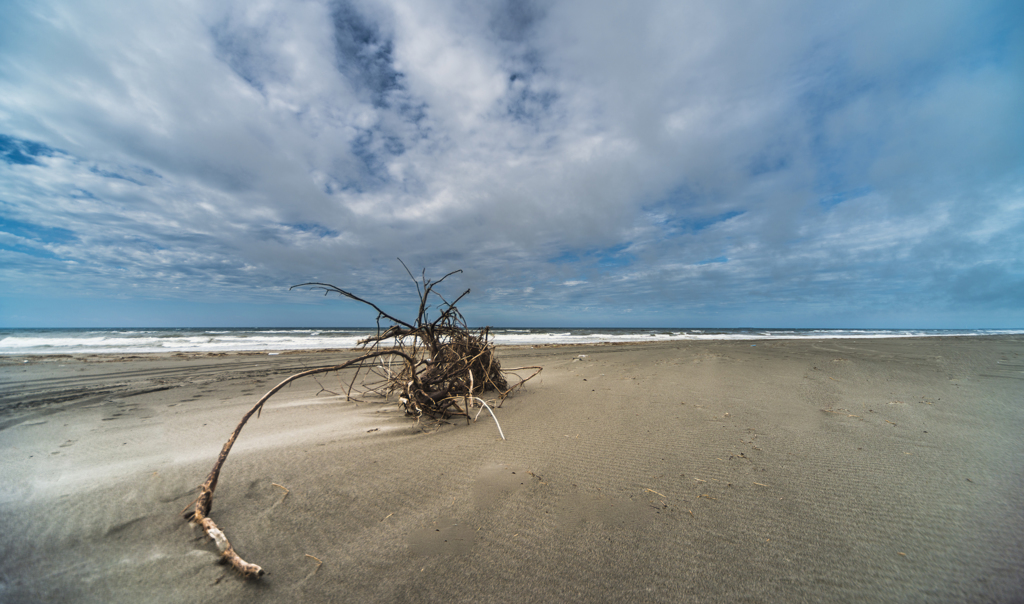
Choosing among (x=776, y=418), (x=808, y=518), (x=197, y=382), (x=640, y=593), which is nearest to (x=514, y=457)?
(x=640, y=593)

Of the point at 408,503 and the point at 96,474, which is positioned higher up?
the point at 96,474

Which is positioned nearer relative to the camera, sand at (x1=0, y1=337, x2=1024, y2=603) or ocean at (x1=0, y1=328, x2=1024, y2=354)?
sand at (x1=0, y1=337, x2=1024, y2=603)

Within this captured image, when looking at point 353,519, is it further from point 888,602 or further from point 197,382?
point 197,382

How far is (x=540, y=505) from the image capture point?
5.60 ft

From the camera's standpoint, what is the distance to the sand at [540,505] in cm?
121

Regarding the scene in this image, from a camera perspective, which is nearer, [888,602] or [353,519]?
[888,602]

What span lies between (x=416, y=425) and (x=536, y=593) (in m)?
2.09

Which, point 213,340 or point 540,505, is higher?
point 213,340

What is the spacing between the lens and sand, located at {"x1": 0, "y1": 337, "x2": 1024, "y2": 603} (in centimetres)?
121

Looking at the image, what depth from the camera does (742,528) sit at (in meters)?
1.49

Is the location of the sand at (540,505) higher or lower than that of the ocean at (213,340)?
lower

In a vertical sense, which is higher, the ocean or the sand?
the ocean

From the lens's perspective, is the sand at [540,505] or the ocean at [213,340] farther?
the ocean at [213,340]

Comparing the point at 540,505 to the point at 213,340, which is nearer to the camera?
the point at 540,505
